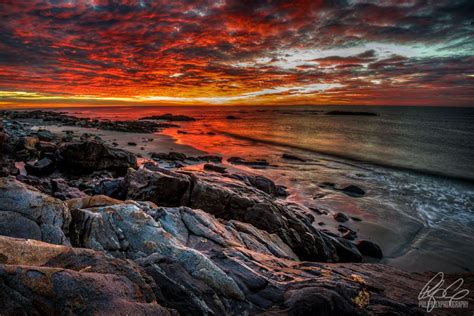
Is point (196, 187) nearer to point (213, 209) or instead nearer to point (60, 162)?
point (213, 209)

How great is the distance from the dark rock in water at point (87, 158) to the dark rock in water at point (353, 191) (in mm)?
Result: 16240

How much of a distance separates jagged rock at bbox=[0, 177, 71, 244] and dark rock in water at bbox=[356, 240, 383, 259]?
1070cm

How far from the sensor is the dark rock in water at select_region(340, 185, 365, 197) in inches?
699

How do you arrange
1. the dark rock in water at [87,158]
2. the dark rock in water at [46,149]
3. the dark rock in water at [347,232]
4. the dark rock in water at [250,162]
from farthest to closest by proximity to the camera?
the dark rock in water at [250,162]
the dark rock in water at [46,149]
the dark rock in water at [87,158]
the dark rock in water at [347,232]

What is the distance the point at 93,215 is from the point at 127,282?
9.22 feet

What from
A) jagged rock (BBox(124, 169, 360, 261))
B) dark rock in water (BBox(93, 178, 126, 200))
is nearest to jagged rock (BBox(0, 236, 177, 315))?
jagged rock (BBox(124, 169, 360, 261))

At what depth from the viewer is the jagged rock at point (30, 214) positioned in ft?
14.4

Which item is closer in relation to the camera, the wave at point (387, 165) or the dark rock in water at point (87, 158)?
the dark rock in water at point (87, 158)

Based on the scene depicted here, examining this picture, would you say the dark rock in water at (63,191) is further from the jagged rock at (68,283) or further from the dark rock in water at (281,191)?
the dark rock in water at (281,191)

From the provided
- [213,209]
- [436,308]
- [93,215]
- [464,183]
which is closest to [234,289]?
[93,215]

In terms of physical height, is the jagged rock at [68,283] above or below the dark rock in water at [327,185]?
above

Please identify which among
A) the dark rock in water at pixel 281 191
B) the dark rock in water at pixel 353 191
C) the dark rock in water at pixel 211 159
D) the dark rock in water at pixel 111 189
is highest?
the dark rock in water at pixel 111 189

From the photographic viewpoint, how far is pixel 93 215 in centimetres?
544

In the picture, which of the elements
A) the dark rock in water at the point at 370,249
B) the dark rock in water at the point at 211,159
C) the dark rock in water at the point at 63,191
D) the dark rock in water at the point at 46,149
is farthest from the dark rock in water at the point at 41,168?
the dark rock in water at the point at 370,249
